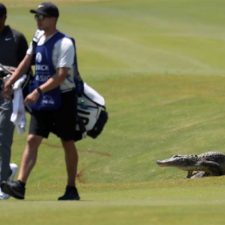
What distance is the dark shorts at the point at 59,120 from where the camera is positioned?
1035cm

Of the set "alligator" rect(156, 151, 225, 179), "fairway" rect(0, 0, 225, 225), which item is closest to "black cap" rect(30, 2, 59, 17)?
"fairway" rect(0, 0, 225, 225)

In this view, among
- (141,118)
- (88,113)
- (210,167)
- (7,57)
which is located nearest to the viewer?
(88,113)

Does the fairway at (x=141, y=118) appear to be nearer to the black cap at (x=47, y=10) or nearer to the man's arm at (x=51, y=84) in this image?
the man's arm at (x=51, y=84)

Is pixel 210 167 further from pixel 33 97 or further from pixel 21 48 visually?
pixel 33 97

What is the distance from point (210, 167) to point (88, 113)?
701 centimetres

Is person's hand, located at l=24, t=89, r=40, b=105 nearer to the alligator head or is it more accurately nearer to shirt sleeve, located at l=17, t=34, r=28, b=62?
shirt sleeve, located at l=17, t=34, r=28, b=62

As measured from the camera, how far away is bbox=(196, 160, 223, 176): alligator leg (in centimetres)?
1720

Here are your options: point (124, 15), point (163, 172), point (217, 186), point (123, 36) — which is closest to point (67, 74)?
point (217, 186)

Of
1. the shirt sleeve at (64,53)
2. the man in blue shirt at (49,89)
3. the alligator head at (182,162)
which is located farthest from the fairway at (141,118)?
the shirt sleeve at (64,53)

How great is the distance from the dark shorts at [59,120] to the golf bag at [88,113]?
0.50 ft

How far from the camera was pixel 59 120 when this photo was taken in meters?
10.4

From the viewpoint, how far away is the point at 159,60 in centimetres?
3297

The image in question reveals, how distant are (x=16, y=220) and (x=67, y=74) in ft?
6.54

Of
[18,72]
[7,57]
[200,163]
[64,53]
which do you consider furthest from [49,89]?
[200,163]
